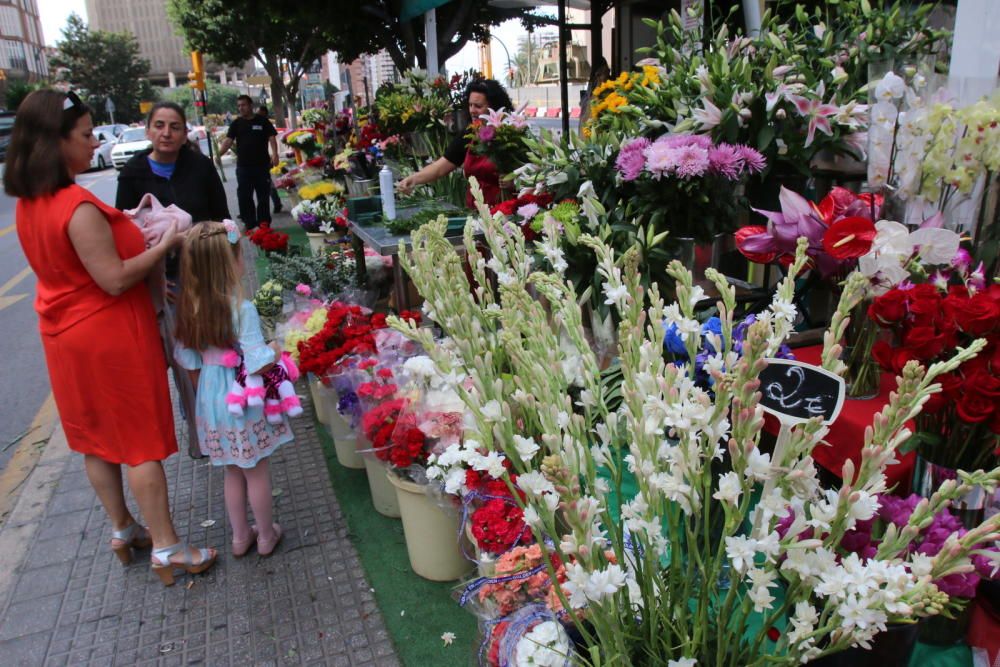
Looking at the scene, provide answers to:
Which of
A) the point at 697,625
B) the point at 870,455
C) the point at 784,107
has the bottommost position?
the point at 697,625

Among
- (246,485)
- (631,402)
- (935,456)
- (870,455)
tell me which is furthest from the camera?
(246,485)

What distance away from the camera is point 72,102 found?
8.64 feet

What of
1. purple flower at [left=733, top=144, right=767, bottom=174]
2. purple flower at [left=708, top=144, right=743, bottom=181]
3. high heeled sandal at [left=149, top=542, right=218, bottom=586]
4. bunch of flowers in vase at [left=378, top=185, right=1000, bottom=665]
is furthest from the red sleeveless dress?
purple flower at [left=733, top=144, right=767, bottom=174]

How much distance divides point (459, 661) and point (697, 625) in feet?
5.09

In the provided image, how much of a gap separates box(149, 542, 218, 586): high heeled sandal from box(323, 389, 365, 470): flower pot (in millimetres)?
873

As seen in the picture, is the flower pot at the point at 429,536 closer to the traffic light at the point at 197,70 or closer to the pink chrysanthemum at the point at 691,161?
the pink chrysanthemum at the point at 691,161

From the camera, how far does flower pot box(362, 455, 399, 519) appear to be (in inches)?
130

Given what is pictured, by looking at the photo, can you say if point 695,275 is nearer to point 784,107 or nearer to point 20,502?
point 784,107

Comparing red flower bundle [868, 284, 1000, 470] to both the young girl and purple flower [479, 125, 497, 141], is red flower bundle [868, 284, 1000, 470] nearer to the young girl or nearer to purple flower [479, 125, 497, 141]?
the young girl

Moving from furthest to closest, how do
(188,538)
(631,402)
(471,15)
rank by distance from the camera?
(471,15) → (188,538) → (631,402)

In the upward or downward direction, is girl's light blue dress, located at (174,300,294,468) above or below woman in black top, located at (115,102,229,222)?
below

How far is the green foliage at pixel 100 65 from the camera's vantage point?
59.6m

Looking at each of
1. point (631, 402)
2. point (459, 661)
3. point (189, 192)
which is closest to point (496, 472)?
point (631, 402)

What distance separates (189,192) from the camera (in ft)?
12.1
